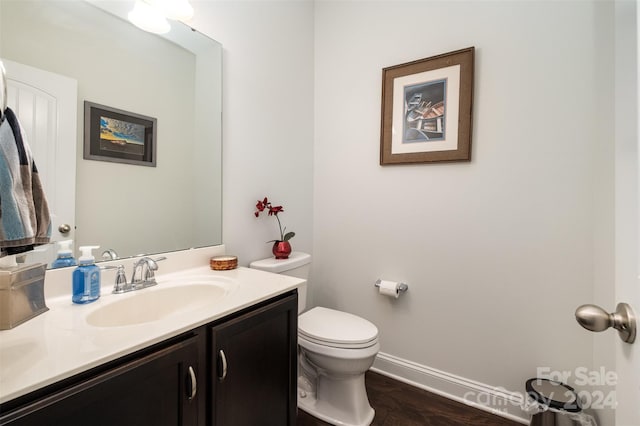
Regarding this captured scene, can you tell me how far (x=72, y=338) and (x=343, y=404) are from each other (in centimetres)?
126

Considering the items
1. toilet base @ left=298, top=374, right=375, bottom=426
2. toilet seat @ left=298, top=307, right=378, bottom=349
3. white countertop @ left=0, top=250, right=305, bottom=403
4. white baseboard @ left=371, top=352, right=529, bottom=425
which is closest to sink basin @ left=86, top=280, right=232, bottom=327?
white countertop @ left=0, top=250, right=305, bottom=403

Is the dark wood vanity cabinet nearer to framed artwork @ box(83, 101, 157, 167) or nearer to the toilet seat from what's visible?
the toilet seat

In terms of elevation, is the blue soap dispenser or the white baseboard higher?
the blue soap dispenser

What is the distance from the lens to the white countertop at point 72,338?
57cm

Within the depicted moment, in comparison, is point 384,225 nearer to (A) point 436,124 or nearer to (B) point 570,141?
(A) point 436,124

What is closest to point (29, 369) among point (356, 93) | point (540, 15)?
point (356, 93)

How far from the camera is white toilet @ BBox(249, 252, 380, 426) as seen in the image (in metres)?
1.38

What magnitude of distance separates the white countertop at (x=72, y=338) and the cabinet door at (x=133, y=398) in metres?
0.04

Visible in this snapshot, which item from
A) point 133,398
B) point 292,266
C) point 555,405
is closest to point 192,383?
point 133,398

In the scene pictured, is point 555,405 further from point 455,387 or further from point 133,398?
point 133,398

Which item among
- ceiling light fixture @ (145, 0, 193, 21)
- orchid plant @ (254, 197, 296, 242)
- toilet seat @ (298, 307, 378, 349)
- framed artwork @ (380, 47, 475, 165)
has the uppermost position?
ceiling light fixture @ (145, 0, 193, 21)

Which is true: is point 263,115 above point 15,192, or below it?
above

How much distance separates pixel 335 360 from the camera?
4.54ft

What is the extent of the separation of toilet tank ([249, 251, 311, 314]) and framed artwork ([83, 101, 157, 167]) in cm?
74
